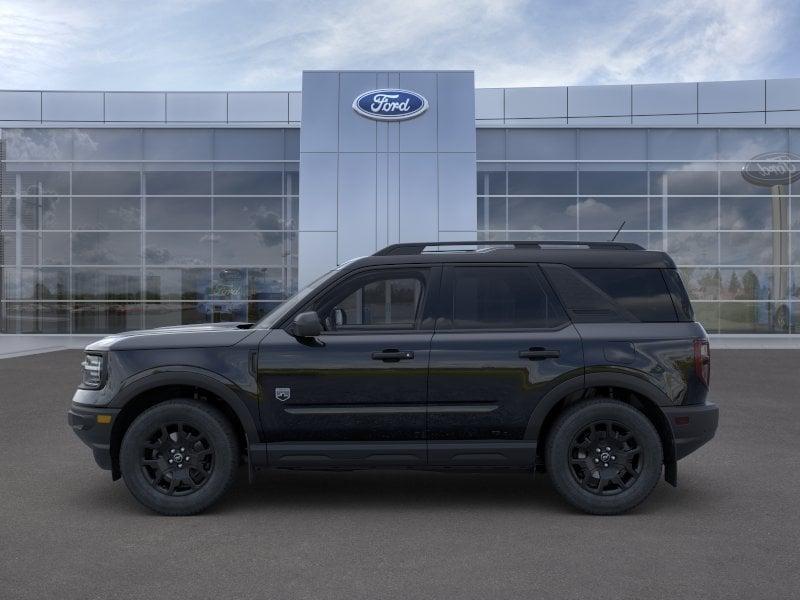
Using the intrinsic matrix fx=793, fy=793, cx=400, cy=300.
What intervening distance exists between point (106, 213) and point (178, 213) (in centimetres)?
261

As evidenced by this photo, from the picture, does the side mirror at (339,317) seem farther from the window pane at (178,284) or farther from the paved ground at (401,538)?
the window pane at (178,284)

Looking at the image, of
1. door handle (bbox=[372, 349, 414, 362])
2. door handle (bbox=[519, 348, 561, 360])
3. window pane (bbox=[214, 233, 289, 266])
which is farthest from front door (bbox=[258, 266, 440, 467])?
window pane (bbox=[214, 233, 289, 266])

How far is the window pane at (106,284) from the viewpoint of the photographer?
27.9 meters

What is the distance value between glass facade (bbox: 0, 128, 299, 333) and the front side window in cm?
2216

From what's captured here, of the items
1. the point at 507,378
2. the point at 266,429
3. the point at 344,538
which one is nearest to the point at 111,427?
the point at 266,429

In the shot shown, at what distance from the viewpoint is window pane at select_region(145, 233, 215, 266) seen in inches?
1102

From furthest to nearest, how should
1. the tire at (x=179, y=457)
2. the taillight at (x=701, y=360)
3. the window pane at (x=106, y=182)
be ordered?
the window pane at (x=106, y=182)
the taillight at (x=701, y=360)
the tire at (x=179, y=457)

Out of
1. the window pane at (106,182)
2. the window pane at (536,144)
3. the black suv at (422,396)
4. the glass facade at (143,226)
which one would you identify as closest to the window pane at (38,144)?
the glass facade at (143,226)

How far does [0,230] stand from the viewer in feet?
94.2

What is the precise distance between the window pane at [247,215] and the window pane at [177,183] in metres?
0.79

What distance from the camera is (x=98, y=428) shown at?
540 centimetres

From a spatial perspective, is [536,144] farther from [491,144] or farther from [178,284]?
[178,284]

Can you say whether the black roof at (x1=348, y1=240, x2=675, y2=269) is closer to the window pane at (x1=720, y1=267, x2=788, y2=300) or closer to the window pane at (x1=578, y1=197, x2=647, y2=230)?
the window pane at (x1=578, y1=197, x2=647, y2=230)

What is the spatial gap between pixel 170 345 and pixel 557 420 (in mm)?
2701
